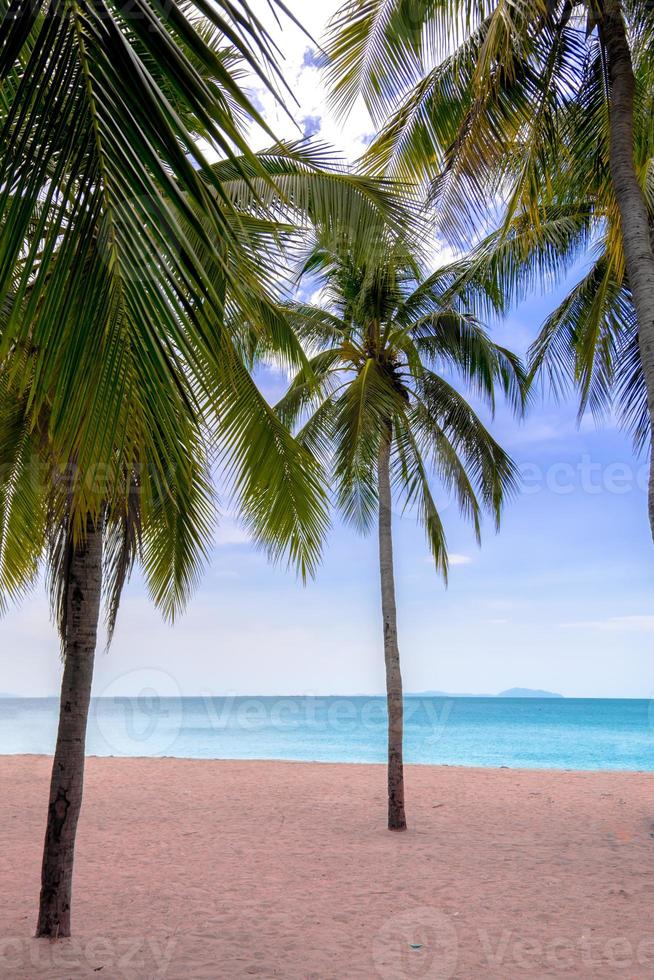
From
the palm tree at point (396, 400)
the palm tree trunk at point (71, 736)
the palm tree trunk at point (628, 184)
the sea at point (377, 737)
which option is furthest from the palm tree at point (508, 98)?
the sea at point (377, 737)

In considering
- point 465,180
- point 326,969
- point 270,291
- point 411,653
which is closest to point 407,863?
point 326,969

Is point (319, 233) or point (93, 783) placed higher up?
point (319, 233)

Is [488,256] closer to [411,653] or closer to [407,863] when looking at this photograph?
[407,863]

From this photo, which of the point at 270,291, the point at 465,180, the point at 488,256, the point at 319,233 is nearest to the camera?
the point at 270,291

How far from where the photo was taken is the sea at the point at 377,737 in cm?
2877

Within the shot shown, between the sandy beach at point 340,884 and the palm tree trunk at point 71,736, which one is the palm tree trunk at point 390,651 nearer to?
the sandy beach at point 340,884

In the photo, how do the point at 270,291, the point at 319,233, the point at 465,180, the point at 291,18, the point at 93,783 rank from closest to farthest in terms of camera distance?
the point at 291,18
the point at 270,291
the point at 319,233
the point at 465,180
the point at 93,783

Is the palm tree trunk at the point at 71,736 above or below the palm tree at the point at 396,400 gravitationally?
below

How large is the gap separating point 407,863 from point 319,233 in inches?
220

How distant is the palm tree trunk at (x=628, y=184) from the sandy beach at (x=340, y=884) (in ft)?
10.4

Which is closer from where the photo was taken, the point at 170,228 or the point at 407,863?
the point at 170,228

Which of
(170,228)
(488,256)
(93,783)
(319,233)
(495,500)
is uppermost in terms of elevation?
(488,256)

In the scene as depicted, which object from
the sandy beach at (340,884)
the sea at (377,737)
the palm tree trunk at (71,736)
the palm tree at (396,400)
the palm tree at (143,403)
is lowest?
the sea at (377,737)

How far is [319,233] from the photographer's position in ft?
16.7
